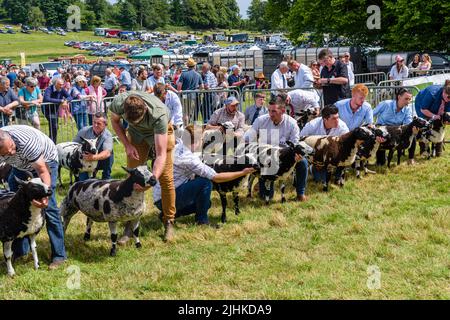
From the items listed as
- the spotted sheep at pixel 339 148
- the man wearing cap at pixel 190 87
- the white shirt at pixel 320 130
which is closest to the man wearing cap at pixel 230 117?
the white shirt at pixel 320 130

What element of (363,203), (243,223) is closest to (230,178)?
(243,223)

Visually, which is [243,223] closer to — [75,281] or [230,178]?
[230,178]

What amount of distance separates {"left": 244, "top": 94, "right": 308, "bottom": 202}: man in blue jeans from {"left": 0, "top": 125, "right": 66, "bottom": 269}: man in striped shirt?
3.44 metres

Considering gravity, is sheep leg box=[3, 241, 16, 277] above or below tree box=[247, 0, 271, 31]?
below

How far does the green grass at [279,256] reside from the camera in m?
4.92

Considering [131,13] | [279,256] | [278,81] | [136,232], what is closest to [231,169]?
[136,232]

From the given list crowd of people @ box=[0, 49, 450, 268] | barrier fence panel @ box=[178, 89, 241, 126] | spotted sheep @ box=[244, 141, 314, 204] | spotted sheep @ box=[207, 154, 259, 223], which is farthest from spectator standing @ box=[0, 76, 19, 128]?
spotted sheep @ box=[244, 141, 314, 204]

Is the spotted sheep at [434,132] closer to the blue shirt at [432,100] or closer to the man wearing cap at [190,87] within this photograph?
the blue shirt at [432,100]

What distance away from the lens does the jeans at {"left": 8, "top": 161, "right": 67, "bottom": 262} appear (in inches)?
219

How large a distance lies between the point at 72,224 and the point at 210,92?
740 cm

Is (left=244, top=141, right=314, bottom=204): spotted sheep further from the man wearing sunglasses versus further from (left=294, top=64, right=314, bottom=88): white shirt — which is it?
(left=294, top=64, right=314, bottom=88): white shirt

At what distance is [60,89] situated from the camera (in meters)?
12.9

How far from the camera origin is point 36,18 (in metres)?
110
